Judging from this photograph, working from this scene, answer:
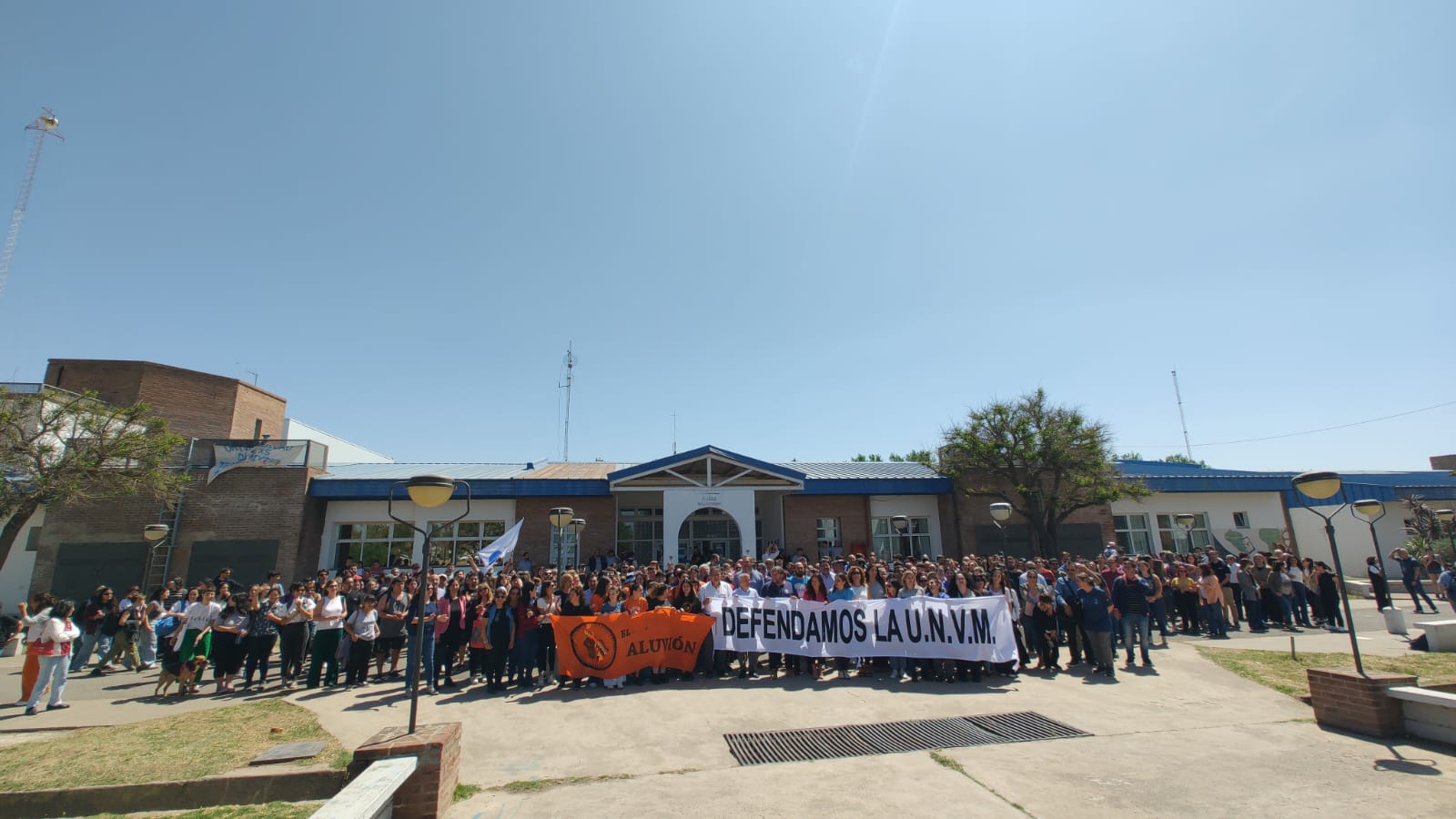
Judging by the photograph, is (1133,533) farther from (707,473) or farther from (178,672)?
(178,672)

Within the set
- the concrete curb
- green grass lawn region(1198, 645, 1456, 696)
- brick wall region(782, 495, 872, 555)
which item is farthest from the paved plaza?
brick wall region(782, 495, 872, 555)

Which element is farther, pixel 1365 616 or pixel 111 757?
pixel 1365 616

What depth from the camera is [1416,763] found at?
5.95 metres

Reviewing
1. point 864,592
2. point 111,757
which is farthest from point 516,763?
point 864,592

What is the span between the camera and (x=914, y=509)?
25469mm

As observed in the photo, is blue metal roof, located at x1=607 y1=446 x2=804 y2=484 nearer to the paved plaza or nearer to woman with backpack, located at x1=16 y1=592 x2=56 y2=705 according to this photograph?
the paved plaza

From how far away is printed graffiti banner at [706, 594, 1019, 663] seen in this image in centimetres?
1013

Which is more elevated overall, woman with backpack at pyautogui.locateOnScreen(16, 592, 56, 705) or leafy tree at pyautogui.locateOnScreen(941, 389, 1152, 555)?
leafy tree at pyautogui.locateOnScreen(941, 389, 1152, 555)

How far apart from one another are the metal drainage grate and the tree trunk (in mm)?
23121

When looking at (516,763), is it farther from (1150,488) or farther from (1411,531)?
(1411,531)

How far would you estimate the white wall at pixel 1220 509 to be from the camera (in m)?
26.8

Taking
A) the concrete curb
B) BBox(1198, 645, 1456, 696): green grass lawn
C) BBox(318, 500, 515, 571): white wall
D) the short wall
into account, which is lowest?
the concrete curb

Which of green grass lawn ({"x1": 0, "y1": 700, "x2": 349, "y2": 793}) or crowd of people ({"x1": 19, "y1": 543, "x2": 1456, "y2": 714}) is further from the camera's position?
crowd of people ({"x1": 19, "y1": 543, "x2": 1456, "y2": 714})

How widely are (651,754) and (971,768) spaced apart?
128 inches
